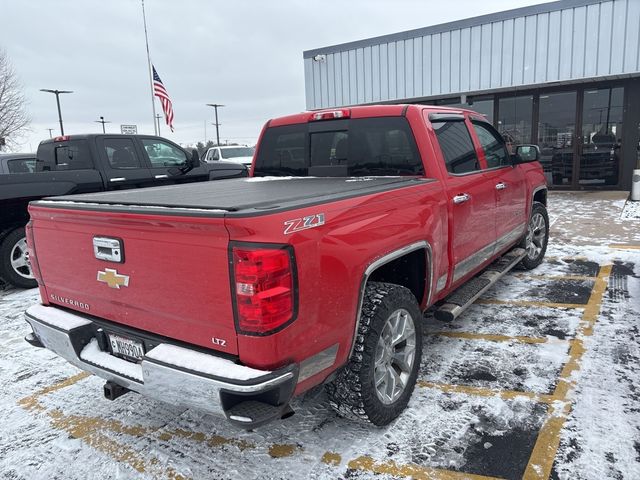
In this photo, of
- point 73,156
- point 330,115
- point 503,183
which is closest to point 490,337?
point 503,183

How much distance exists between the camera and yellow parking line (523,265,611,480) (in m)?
2.47

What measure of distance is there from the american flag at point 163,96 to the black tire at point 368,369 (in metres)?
17.4

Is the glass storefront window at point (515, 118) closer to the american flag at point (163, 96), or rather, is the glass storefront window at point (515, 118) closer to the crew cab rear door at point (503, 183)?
the crew cab rear door at point (503, 183)

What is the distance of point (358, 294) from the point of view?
2490 millimetres

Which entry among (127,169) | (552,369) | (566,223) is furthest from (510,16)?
(552,369)

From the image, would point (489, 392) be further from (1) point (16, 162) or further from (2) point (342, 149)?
(1) point (16, 162)

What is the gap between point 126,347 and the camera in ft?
8.34

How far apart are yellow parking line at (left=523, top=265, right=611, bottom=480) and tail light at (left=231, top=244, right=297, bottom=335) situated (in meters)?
1.57

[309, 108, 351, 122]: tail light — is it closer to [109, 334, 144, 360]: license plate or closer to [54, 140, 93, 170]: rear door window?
[109, 334, 144, 360]: license plate

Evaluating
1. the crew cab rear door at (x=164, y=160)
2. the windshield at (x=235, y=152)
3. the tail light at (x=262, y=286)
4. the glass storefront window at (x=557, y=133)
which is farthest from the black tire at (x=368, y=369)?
the windshield at (x=235, y=152)

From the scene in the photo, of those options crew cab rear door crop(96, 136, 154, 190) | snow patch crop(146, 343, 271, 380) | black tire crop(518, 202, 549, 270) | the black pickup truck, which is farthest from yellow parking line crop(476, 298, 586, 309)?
crew cab rear door crop(96, 136, 154, 190)

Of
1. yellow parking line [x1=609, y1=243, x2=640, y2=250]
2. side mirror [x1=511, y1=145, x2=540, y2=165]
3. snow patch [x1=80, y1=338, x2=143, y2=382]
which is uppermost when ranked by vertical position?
side mirror [x1=511, y1=145, x2=540, y2=165]

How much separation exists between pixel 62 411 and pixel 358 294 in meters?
2.31

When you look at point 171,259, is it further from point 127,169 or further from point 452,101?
point 452,101
